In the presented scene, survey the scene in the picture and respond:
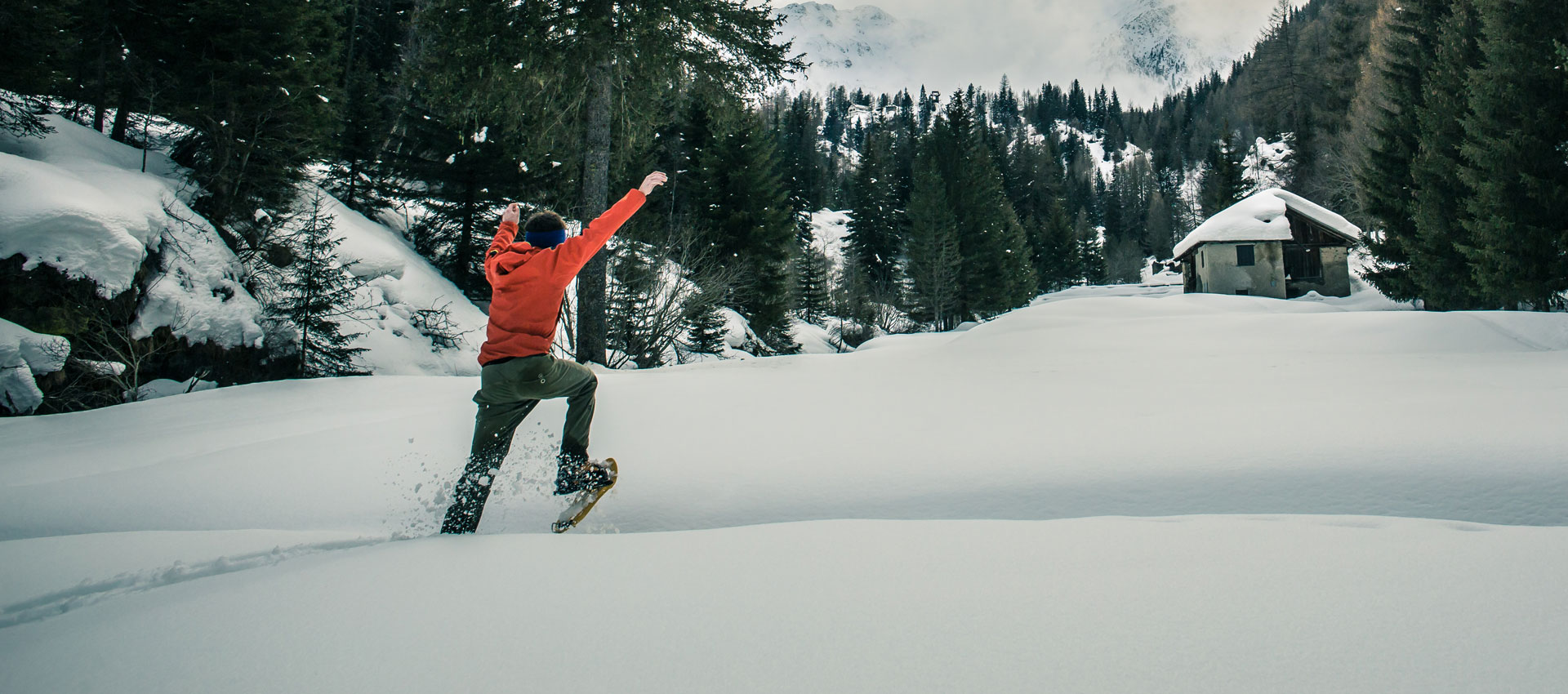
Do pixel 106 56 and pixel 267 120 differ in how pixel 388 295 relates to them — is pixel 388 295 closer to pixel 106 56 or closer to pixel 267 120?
pixel 267 120

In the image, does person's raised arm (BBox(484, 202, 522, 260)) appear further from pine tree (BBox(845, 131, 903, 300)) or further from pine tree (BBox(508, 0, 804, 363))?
pine tree (BBox(845, 131, 903, 300))

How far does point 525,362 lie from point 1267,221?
130 feet

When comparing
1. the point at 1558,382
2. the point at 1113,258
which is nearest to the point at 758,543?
the point at 1558,382

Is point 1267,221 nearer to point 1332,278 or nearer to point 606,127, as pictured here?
point 1332,278

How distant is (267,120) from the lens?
1352 centimetres

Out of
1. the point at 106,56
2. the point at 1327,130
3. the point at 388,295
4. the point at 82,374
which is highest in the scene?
the point at 1327,130

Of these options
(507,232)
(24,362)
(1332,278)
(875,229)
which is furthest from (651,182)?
(875,229)

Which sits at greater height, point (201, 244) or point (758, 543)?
point (201, 244)

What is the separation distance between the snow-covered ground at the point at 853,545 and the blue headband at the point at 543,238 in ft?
4.81

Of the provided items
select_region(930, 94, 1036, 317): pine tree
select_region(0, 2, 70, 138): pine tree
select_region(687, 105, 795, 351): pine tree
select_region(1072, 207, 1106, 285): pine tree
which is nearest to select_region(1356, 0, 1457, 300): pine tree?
select_region(687, 105, 795, 351): pine tree

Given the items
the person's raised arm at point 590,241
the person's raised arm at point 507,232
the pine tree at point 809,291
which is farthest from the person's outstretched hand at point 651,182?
the pine tree at point 809,291

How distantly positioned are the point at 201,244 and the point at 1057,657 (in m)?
15.5

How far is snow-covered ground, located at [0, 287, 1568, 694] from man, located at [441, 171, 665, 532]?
11.3 inches

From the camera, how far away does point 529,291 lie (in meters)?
3.36
